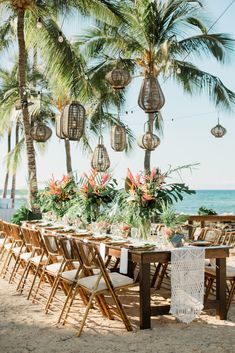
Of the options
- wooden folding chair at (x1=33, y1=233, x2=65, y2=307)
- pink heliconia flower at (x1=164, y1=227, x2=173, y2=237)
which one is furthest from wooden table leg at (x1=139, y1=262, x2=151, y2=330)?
wooden folding chair at (x1=33, y1=233, x2=65, y2=307)

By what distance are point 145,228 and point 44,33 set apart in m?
6.86

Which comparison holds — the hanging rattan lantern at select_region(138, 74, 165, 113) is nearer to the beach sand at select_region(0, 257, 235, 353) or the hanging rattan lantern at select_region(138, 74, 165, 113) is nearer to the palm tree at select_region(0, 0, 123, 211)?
the palm tree at select_region(0, 0, 123, 211)

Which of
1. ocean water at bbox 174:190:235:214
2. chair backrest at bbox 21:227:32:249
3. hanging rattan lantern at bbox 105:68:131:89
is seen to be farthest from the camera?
ocean water at bbox 174:190:235:214

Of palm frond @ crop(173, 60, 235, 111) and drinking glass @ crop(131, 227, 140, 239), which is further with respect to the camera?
palm frond @ crop(173, 60, 235, 111)

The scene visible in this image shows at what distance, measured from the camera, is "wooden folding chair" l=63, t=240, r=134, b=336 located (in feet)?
14.4

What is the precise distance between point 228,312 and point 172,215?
116 centimetres

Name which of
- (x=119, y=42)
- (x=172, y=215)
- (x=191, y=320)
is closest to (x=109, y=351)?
(x=191, y=320)

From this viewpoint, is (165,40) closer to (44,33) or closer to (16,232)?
(44,33)

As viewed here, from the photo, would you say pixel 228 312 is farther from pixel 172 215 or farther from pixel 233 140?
pixel 233 140

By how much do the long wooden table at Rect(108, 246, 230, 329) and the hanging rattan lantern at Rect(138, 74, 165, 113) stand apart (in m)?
3.51

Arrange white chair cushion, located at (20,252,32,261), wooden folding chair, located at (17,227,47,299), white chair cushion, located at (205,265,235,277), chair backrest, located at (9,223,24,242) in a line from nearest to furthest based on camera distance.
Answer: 1. white chair cushion, located at (205,265,235,277)
2. wooden folding chair, located at (17,227,47,299)
3. white chair cushion, located at (20,252,32,261)
4. chair backrest, located at (9,223,24,242)

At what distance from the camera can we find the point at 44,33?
35.8 feet

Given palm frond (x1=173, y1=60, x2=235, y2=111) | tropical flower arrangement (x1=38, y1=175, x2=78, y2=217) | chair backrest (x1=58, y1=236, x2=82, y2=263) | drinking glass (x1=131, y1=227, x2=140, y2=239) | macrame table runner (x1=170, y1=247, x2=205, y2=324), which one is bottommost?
macrame table runner (x1=170, y1=247, x2=205, y2=324)

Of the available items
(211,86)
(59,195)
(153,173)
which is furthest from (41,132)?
(153,173)
